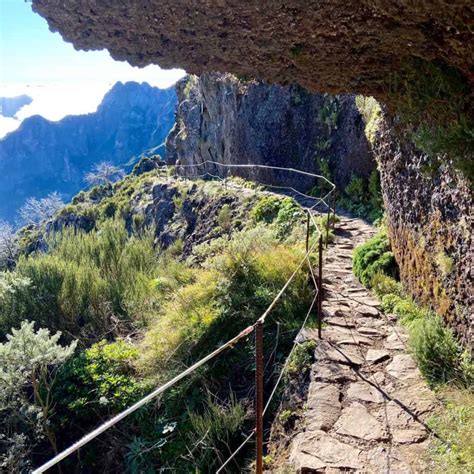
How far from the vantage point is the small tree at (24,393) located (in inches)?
212

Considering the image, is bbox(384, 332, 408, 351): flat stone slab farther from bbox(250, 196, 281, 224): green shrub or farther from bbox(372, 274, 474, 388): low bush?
bbox(250, 196, 281, 224): green shrub

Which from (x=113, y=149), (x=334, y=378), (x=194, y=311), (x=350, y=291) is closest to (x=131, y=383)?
(x=194, y=311)

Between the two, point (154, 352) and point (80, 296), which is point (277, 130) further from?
point (154, 352)

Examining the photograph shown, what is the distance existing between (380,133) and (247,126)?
1417 cm

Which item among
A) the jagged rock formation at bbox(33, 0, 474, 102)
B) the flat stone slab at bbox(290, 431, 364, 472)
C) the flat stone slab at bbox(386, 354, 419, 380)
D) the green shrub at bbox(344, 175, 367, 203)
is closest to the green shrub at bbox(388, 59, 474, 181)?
the jagged rock formation at bbox(33, 0, 474, 102)

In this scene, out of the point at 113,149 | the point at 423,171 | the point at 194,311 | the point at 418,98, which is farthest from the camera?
the point at 113,149

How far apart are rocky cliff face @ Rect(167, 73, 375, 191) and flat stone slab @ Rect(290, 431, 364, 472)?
9049 mm

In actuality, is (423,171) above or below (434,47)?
below

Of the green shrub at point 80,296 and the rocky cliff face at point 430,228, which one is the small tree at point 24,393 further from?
the rocky cliff face at point 430,228

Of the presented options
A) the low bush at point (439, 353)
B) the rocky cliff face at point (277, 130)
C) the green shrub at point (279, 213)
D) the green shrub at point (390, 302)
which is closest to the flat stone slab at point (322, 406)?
the low bush at point (439, 353)

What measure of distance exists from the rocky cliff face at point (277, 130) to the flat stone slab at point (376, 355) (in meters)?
7.48

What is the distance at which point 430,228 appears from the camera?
5039mm

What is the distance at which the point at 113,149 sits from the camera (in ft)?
524

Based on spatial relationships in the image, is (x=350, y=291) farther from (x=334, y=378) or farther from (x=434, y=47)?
(x=434, y=47)
